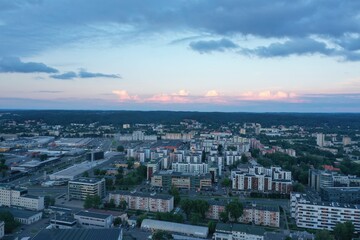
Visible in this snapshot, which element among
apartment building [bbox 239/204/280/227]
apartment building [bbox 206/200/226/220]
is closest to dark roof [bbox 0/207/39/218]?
apartment building [bbox 206/200/226/220]

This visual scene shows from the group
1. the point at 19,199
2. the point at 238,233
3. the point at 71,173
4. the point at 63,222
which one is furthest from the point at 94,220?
the point at 71,173

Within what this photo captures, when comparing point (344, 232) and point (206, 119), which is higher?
point (206, 119)

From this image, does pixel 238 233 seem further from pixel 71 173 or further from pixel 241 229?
pixel 71 173

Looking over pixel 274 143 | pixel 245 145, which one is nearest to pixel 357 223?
pixel 245 145

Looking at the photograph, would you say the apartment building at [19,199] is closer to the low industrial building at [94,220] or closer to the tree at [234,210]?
the low industrial building at [94,220]

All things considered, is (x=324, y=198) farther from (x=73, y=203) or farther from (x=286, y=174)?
(x=73, y=203)
